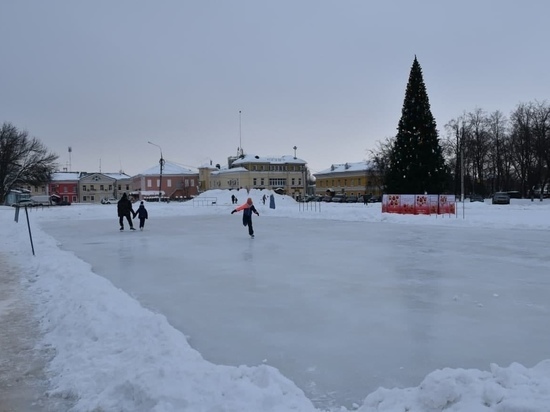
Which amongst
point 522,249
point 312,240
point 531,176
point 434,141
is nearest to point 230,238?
point 312,240

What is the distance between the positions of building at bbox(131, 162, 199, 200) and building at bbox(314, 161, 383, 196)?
2777 centimetres

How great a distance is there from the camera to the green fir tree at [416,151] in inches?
1373

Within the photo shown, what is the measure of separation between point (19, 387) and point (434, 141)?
34774 millimetres

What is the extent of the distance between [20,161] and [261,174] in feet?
149

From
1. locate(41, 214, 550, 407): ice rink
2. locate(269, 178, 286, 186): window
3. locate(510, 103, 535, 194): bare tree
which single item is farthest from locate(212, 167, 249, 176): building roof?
locate(41, 214, 550, 407): ice rink

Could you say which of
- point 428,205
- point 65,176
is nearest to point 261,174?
point 65,176

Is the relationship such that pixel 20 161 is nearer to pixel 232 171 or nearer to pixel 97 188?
pixel 232 171

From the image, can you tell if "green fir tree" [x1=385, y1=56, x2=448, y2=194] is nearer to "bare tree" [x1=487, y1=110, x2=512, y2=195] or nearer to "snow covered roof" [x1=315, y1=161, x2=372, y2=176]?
"bare tree" [x1=487, y1=110, x2=512, y2=195]

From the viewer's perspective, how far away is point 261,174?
97.5m

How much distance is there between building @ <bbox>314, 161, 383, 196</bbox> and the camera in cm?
9569

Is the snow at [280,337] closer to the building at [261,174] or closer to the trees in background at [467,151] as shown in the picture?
the trees in background at [467,151]

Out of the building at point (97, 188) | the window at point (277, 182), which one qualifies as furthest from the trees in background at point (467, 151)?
the building at point (97, 188)

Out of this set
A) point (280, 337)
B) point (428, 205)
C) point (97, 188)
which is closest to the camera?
point (280, 337)

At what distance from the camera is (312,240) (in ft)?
51.7
